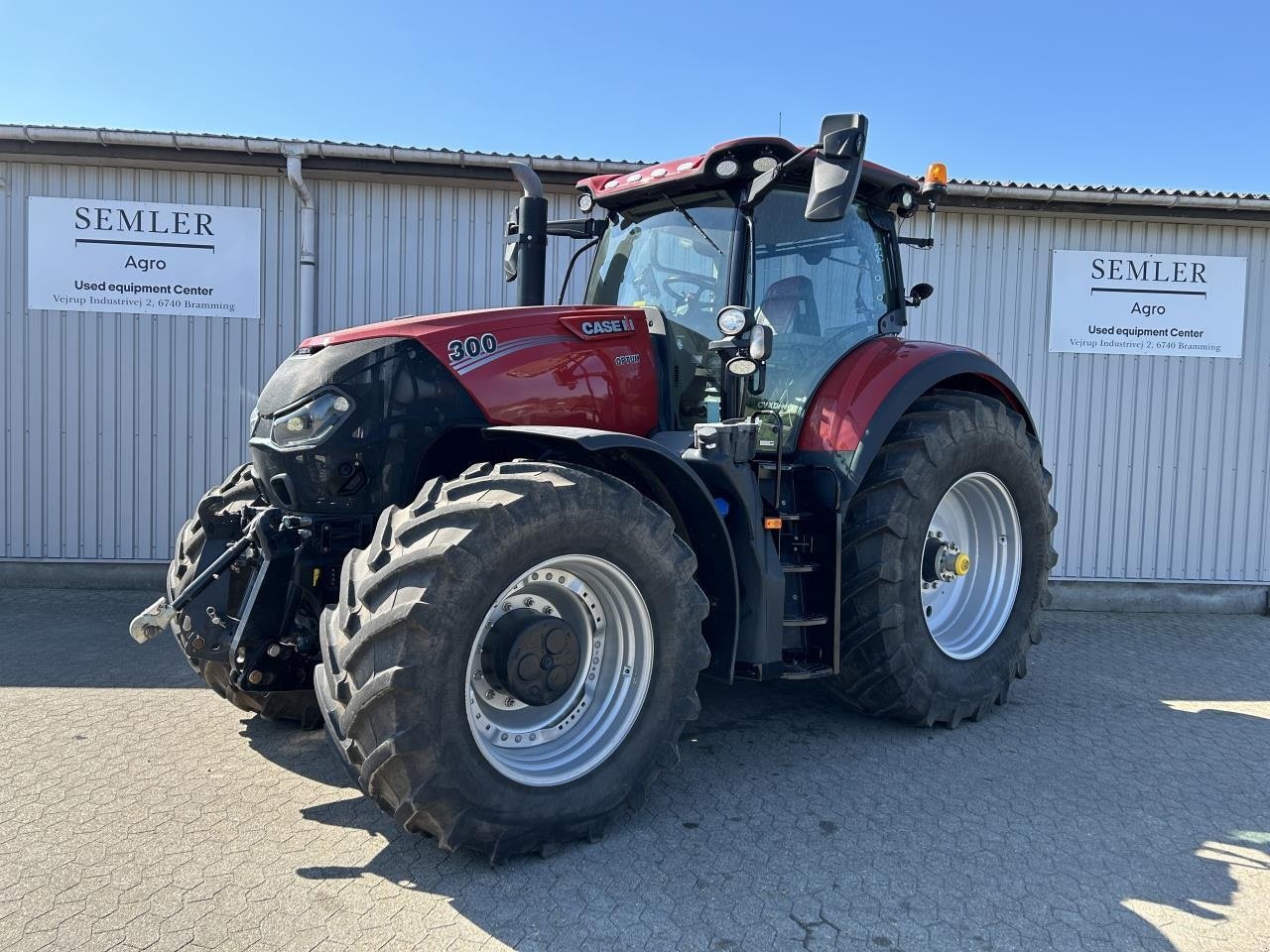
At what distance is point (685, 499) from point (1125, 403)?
5.72 metres

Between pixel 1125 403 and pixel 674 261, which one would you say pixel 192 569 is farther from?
pixel 1125 403

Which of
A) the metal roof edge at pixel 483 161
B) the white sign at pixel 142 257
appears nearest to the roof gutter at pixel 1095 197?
the metal roof edge at pixel 483 161

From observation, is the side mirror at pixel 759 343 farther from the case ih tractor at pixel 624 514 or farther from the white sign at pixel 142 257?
the white sign at pixel 142 257

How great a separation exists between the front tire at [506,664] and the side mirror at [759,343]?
88 cm

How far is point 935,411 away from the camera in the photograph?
4.31 metres

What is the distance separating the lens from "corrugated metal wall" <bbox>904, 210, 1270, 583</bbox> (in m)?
7.60

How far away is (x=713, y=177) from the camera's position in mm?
3855

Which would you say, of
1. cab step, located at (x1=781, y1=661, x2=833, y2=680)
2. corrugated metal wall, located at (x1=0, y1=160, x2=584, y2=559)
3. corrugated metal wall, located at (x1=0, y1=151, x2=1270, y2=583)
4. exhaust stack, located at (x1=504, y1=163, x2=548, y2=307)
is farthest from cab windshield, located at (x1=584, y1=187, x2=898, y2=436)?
corrugated metal wall, located at (x1=0, y1=160, x2=584, y2=559)

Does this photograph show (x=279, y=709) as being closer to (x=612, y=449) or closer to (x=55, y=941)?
(x=55, y=941)

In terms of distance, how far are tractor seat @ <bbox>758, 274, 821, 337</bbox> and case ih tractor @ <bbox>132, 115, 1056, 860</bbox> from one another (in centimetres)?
1

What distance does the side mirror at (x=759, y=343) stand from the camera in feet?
12.0

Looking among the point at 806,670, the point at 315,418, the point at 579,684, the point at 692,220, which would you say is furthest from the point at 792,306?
the point at 315,418

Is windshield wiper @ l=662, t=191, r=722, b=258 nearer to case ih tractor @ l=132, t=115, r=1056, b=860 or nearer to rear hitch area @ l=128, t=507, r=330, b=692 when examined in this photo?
case ih tractor @ l=132, t=115, r=1056, b=860

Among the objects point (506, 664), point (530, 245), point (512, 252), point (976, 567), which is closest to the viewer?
point (506, 664)
